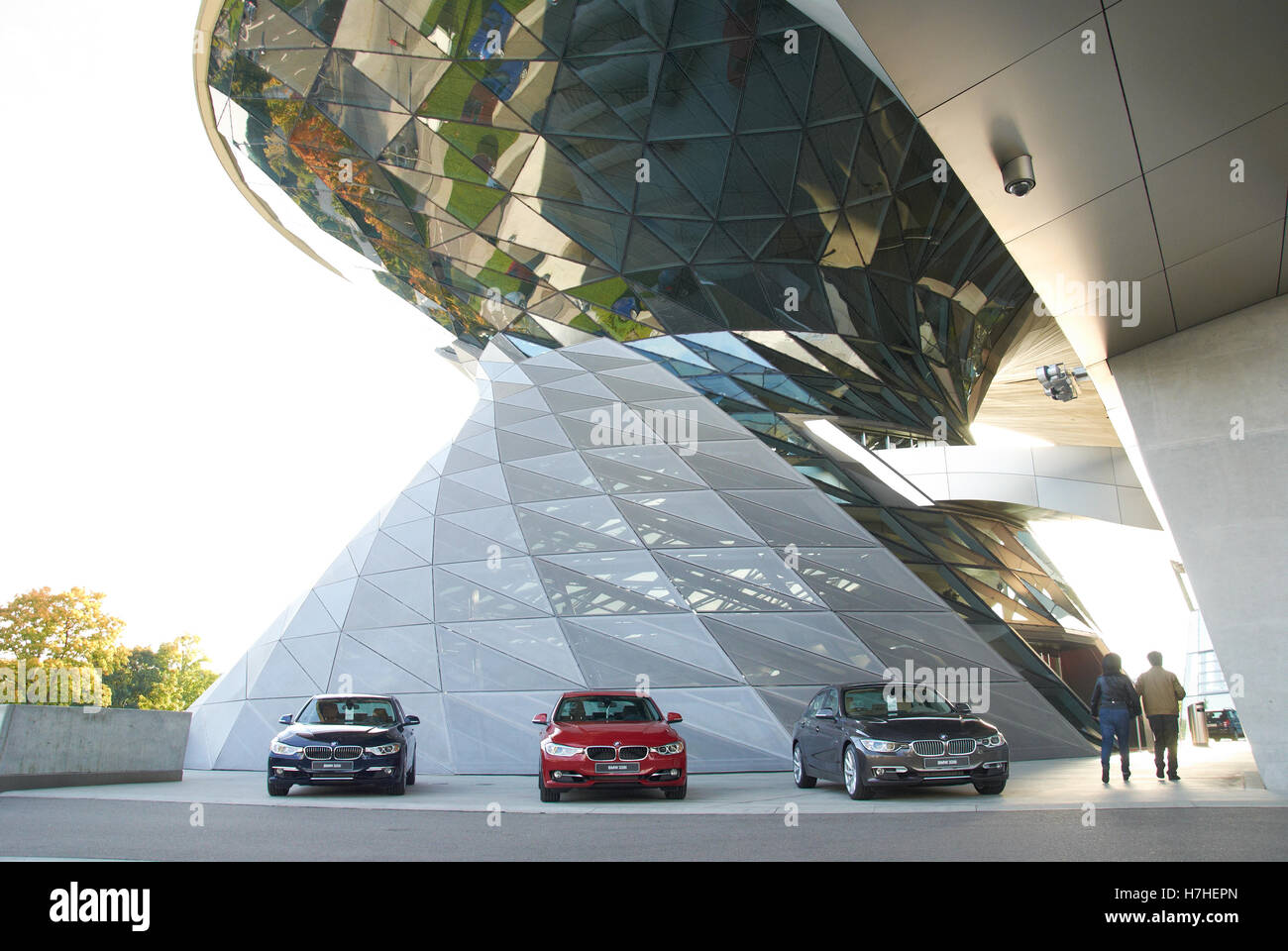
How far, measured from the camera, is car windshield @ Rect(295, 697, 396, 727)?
1239cm

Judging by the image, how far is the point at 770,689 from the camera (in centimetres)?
1533

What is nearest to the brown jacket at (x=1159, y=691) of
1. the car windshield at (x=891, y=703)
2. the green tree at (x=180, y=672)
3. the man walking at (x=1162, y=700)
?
the man walking at (x=1162, y=700)

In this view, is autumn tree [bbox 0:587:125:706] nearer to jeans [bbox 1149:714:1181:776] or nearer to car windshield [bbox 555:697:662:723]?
car windshield [bbox 555:697:662:723]

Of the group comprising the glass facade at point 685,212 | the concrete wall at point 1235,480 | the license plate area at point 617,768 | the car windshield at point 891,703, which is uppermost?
the glass facade at point 685,212

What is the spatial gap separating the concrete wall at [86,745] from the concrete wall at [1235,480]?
48.1 ft

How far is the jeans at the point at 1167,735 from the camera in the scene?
11742 mm

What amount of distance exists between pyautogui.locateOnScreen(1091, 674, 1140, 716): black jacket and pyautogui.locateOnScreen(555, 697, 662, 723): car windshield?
582cm

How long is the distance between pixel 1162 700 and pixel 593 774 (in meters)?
7.58

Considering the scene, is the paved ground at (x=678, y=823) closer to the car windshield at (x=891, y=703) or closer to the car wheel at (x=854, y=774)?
the car wheel at (x=854, y=774)

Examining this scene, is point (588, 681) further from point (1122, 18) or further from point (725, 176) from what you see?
point (1122, 18)

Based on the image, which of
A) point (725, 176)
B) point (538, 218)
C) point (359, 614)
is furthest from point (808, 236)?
point (359, 614)

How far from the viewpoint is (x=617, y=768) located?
1067 centimetres

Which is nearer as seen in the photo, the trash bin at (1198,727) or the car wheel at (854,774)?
the car wheel at (854,774)
